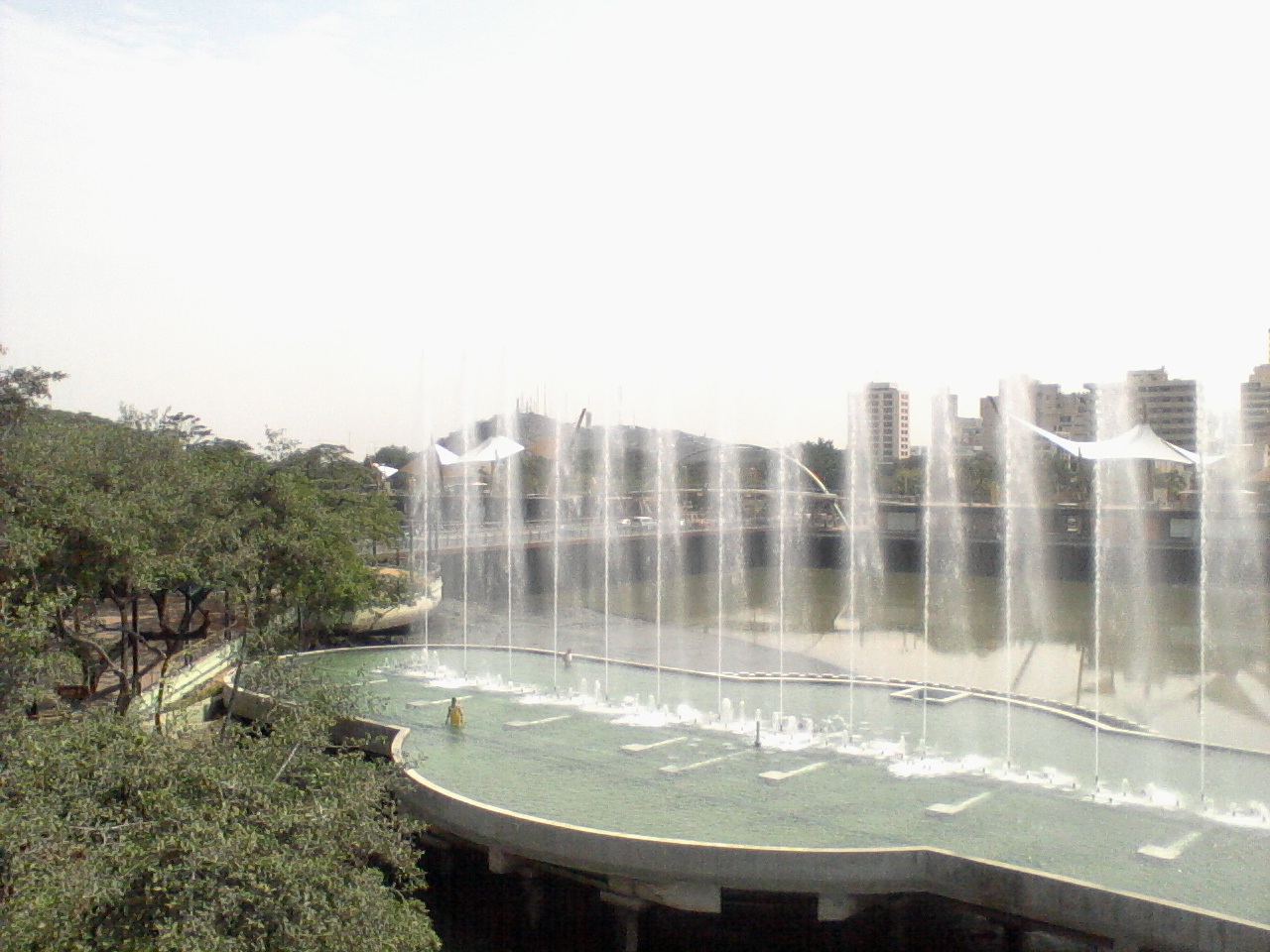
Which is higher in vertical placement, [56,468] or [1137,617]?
[56,468]

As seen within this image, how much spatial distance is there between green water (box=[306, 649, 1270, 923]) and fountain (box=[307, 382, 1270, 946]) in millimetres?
41

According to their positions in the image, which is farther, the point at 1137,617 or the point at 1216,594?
the point at 1216,594

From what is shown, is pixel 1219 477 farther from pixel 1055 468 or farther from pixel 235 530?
pixel 235 530

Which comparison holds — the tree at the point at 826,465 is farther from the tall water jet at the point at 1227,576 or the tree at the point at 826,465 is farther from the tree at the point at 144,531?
the tree at the point at 144,531

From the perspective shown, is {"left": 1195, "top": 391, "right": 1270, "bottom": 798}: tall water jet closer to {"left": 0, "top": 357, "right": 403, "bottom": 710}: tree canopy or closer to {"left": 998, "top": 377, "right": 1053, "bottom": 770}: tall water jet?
{"left": 998, "top": 377, "right": 1053, "bottom": 770}: tall water jet

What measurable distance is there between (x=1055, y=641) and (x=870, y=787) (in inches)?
850

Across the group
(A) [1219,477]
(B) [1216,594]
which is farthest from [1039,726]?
(A) [1219,477]

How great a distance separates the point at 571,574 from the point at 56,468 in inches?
1228

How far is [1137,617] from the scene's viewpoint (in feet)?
120

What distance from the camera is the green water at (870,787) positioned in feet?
32.7

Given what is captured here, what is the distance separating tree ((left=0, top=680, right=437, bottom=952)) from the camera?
677 centimetres

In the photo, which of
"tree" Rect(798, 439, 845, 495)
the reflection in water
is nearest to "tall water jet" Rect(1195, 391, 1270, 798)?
the reflection in water

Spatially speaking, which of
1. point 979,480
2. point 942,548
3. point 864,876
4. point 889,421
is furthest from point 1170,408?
point 864,876

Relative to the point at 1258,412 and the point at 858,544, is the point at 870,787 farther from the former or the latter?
the point at 1258,412
